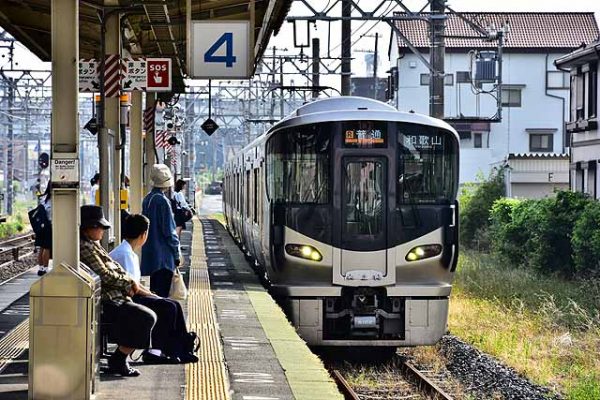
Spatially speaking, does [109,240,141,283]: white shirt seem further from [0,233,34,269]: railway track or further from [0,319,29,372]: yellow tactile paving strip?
[0,233,34,269]: railway track

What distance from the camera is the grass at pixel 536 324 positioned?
12.5m

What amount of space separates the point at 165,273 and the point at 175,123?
22.8 metres

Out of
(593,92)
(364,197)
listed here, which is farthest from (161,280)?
(593,92)

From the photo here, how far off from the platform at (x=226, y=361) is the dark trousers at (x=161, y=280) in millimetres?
566

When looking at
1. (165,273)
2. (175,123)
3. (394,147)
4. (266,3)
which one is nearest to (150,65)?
(266,3)

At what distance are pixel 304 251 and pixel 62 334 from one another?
5293 millimetres

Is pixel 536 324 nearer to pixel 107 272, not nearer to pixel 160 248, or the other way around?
pixel 160 248

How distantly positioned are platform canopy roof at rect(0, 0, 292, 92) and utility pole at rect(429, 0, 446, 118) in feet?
13.2

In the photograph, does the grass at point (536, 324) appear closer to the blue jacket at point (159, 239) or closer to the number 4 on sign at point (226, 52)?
the blue jacket at point (159, 239)

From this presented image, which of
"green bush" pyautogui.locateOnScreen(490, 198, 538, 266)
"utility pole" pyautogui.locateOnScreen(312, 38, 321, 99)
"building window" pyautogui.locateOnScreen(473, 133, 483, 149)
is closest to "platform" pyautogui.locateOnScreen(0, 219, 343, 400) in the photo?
"green bush" pyautogui.locateOnScreen(490, 198, 538, 266)

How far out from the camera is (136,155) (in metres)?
18.8

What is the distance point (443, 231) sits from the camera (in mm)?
12422

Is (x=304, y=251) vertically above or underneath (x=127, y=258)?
underneath

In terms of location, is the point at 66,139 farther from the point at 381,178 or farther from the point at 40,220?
the point at 40,220
